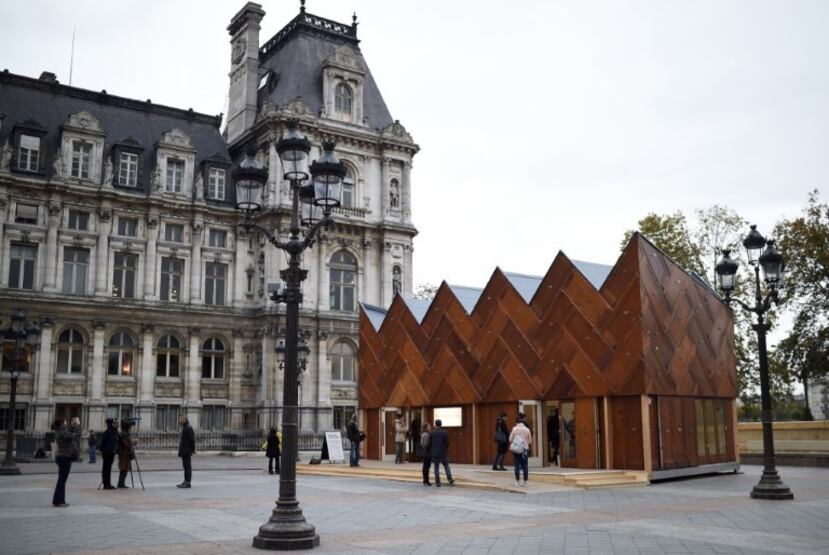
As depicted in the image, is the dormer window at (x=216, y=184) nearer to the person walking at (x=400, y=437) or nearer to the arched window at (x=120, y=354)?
the arched window at (x=120, y=354)

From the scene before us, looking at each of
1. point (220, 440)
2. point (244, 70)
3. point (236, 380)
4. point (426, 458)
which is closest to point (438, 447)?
point (426, 458)

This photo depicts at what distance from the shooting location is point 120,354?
152 ft

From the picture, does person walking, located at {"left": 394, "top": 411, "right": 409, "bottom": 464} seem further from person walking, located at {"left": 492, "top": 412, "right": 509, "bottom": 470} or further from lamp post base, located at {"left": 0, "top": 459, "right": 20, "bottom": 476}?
lamp post base, located at {"left": 0, "top": 459, "right": 20, "bottom": 476}

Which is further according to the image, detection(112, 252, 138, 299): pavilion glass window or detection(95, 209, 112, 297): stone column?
detection(112, 252, 138, 299): pavilion glass window

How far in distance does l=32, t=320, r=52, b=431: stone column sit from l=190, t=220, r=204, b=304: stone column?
8.17 m

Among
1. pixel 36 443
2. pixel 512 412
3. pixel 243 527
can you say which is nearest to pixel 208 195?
pixel 36 443

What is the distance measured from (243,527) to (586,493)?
364 inches

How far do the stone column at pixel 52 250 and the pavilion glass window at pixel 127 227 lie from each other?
3.39 meters

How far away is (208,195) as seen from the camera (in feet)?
168

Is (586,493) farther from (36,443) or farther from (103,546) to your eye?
(36,443)

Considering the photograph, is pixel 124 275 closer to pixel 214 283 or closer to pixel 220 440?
pixel 214 283

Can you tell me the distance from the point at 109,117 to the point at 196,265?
1088 cm

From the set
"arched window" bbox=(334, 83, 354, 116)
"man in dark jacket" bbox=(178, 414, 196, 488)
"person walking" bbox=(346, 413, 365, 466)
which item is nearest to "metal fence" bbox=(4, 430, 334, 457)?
"person walking" bbox=(346, 413, 365, 466)

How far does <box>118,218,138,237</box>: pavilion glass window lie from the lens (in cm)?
4744
